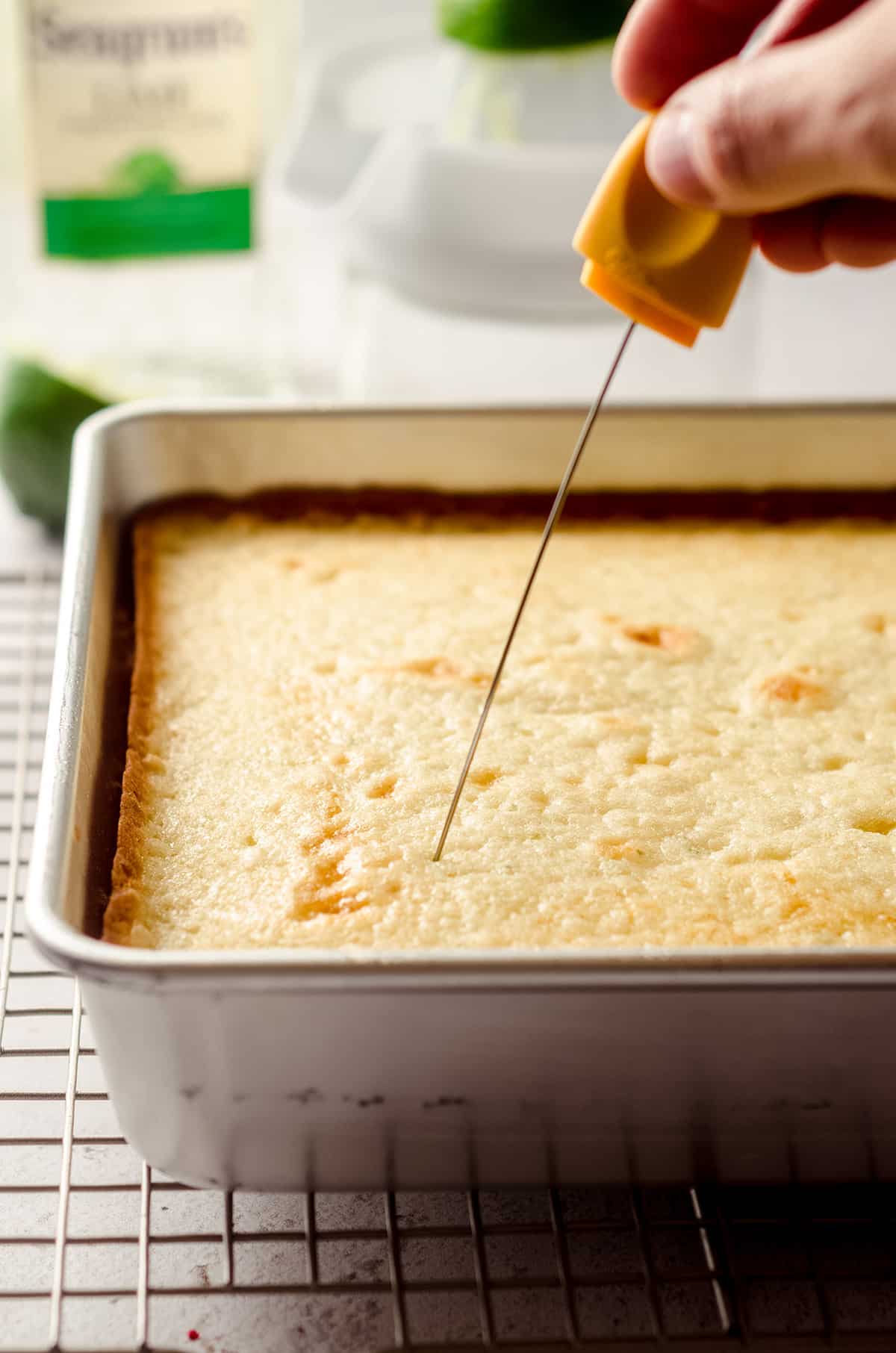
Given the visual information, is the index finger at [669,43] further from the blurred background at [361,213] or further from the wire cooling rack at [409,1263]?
the wire cooling rack at [409,1263]

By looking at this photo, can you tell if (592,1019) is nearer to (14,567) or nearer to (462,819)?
(462,819)

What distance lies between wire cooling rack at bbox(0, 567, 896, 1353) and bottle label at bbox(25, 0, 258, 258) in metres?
1.39

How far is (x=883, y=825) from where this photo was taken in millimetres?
1186

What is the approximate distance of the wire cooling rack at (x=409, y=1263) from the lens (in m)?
0.98

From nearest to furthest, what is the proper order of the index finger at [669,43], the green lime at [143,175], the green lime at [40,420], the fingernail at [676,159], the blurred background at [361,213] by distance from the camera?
the fingernail at [676,159], the index finger at [669,43], the green lime at [40,420], the blurred background at [361,213], the green lime at [143,175]

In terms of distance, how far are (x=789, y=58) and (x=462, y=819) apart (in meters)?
0.57

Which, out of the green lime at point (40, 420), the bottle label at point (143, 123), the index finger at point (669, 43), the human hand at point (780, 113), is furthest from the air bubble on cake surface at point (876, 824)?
the bottle label at point (143, 123)

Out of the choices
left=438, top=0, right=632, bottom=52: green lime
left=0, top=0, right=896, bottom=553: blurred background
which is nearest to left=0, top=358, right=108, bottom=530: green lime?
left=0, top=0, right=896, bottom=553: blurred background

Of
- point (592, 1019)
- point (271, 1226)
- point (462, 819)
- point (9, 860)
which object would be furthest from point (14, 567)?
point (592, 1019)

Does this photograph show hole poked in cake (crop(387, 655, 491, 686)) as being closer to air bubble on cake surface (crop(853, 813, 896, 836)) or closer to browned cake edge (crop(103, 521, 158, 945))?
browned cake edge (crop(103, 521, 158, 945))

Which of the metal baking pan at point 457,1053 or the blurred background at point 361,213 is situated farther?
the blurred background at point 361,213

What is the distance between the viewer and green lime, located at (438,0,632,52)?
6.23 feet

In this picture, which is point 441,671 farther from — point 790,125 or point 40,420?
point 40,420

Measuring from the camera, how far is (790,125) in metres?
0.94
